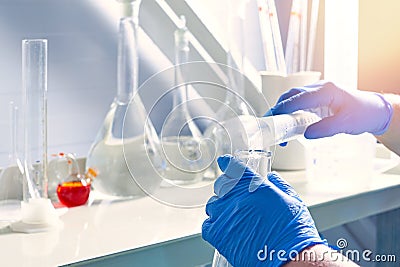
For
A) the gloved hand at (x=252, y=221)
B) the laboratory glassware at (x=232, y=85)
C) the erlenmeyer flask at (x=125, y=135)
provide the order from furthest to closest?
1. the erlenmeyer flask at (x=125, y=135)
2. the laboratory glassware at (x=232, y=85)
3. the gloved hand at (x=252, y=221)

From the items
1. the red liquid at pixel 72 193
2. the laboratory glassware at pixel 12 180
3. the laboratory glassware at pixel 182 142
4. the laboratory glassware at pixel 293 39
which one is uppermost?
the laboratory glassware at pixel 293 39

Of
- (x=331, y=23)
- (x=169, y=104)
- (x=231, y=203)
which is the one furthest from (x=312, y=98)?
(x=331, y=23)

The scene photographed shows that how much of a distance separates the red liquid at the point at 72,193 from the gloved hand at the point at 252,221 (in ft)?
1.71

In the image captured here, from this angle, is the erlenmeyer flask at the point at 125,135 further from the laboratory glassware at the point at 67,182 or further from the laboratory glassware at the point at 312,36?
the laboratory glassware at the point at 312,36

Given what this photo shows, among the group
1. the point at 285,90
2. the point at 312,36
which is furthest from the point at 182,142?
the point at 312,36

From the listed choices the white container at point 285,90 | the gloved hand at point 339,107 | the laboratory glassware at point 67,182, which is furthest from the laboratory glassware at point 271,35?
the laboratory glassware at point 67,182

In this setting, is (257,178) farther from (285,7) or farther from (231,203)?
(285,7)

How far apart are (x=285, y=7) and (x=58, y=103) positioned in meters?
0.82

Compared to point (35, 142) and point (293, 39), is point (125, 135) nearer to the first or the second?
point (35, 142)

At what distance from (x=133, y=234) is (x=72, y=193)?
0.81ft

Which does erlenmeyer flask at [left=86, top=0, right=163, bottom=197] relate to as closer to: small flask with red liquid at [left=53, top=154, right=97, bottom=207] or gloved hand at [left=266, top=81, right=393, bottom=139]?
small flask with red liquid at [left=53, top=154, right=97, bottom=207]

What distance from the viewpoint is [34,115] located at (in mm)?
1466

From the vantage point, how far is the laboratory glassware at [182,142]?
1.37 meters

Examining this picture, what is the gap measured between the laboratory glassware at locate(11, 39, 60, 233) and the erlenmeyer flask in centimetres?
18
